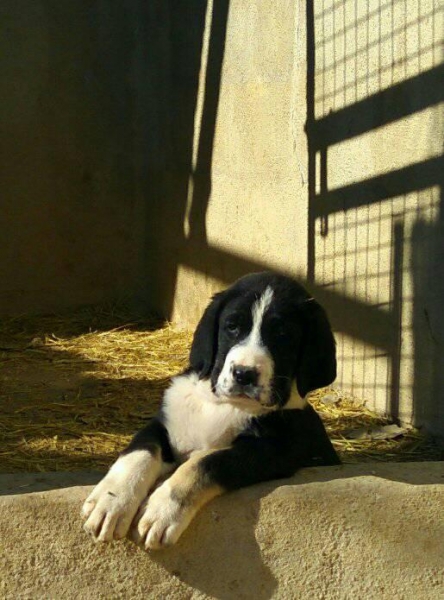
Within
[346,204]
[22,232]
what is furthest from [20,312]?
[346,204]

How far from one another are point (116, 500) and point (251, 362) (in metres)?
0.72

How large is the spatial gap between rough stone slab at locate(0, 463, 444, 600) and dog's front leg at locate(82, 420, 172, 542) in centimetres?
7

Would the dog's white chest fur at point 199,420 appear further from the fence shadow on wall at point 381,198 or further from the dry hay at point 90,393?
the fence shadow on wall at point 381,198

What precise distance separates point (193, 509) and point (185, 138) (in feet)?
18.7

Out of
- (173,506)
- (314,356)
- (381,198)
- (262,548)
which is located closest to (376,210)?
(381,198)

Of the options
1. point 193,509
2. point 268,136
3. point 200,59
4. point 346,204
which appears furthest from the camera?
point 200,59

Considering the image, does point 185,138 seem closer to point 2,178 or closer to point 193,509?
point 2,178

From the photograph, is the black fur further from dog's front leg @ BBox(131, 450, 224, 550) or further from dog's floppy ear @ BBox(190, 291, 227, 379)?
dog's front leg @ BBox(131, 450, 224, 550)

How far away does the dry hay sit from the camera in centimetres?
548

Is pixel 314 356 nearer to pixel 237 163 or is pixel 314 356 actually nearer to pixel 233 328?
pixel 233 328

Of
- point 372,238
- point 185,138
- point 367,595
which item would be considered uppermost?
point 185,138

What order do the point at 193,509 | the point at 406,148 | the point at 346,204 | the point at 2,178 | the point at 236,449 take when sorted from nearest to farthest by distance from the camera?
the point at 193,509 → the point at 236,449 → the point at 406,148 → the point at 346,204 → the point at 2,178

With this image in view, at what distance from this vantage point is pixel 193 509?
11.6 ft

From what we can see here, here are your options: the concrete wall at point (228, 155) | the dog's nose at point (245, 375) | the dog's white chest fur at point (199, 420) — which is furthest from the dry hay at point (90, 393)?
the dog's nose at point (245, 375)
